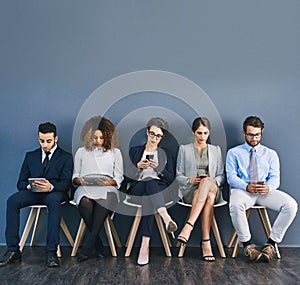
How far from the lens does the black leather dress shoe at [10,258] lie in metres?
3.19

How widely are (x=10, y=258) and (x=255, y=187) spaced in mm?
1735

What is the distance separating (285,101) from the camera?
386cm

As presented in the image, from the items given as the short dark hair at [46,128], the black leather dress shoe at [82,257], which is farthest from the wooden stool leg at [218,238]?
the short dark hair at [46,128]

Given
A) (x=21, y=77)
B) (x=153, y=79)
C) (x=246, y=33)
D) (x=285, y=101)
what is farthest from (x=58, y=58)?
(x=285, y=101)

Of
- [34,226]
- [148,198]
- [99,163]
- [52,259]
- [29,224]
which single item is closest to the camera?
[52,259]

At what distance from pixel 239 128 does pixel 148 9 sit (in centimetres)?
120

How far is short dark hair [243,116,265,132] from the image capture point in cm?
360

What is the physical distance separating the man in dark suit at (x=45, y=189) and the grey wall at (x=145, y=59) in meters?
0.33

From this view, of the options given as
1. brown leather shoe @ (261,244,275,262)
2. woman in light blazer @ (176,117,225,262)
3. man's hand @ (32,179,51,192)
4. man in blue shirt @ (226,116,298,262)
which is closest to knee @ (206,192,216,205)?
woman in light blazer @ (176,117,225,262)

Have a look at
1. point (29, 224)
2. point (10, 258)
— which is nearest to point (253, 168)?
point (29, 224)

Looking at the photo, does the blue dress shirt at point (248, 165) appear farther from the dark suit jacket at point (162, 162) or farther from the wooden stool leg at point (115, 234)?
the wooden stool leg at point (115, 234)

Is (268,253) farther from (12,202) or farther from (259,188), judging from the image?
(12,202)

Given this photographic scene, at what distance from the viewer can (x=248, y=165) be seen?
11.9 ft

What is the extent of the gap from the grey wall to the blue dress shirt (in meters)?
0.23
